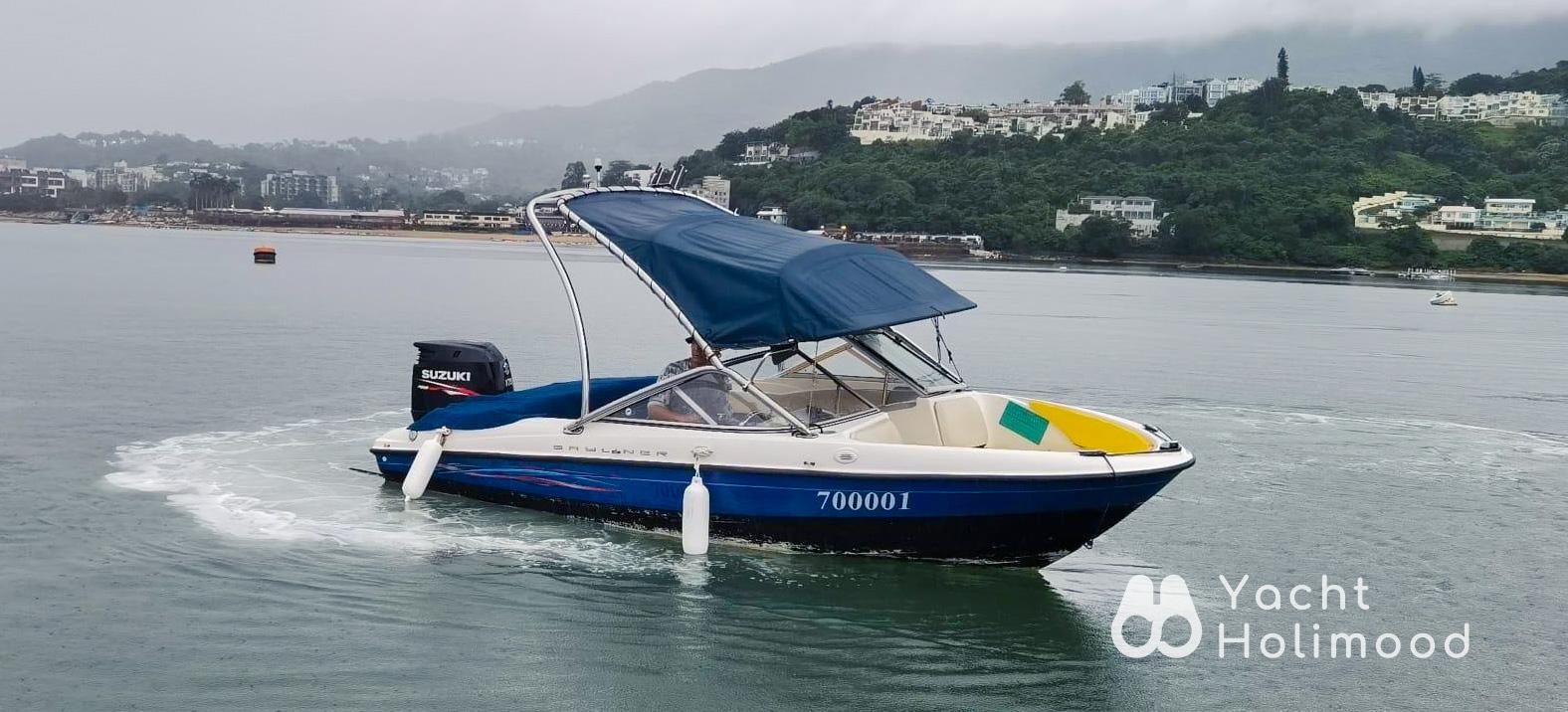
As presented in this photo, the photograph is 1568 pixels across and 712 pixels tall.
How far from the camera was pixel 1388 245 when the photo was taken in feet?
407

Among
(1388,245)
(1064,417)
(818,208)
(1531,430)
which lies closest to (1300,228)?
(1388,245)

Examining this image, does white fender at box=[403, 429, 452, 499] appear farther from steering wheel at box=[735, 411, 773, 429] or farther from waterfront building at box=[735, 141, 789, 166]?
waterfront building at box=[735, 141, 789, 166]

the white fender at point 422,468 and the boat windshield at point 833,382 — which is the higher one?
the boat windshield at point 833,382

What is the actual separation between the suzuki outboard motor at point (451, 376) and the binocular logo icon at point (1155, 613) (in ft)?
25.1

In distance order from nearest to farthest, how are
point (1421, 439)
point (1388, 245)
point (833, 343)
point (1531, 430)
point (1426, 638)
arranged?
point (1426, 638)
point (833, 343)
point (1421, 439)
point (1531, 430)
point (1388, 245)

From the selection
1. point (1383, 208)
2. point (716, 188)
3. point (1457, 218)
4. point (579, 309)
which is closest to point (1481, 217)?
point (1457, 218)

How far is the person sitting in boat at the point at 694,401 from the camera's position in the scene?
13.9 m

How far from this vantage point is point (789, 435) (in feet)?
43.7

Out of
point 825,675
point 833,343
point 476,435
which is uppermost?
point 833,343

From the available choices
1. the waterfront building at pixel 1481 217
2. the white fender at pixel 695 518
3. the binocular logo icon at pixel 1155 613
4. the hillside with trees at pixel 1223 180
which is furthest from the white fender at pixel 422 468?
the waterfront building at pixel 1481 217

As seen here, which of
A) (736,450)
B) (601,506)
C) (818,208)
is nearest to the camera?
(736,450)

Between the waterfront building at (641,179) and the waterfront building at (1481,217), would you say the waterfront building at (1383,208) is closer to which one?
the waterfront building at (1481,217)

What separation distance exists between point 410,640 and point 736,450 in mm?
3564

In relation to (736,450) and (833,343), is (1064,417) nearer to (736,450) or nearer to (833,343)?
(833,343)
